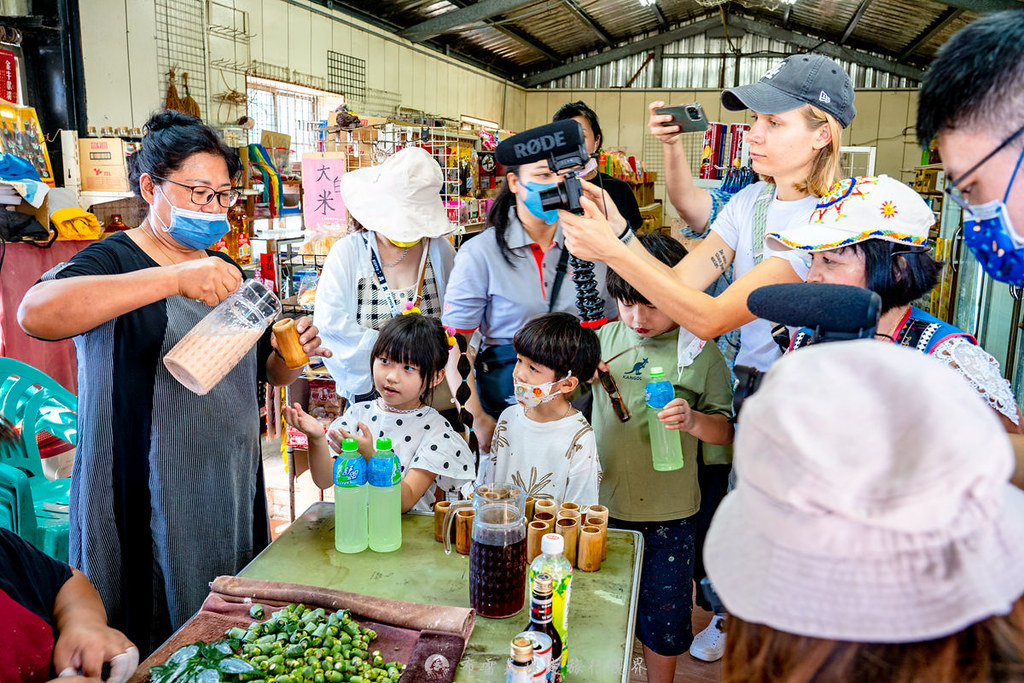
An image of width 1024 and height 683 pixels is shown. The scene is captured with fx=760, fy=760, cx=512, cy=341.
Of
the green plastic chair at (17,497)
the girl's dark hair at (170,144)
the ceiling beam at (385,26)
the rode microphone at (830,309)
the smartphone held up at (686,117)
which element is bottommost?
the green plastic chair at (17,497)

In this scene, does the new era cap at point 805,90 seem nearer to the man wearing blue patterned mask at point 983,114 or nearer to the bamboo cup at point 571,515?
the man wearing blue patterned mask at point 983,114

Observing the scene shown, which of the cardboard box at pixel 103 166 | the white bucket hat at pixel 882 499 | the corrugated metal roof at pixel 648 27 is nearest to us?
the white bucket hat at pixel 882 499

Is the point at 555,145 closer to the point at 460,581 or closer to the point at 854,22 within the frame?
the point at 460,581

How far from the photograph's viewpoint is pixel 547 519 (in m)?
1.72

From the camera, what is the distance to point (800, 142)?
186cm

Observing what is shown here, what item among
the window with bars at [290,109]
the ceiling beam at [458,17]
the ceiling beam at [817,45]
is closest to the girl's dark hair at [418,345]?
the window with bars at [290,109]

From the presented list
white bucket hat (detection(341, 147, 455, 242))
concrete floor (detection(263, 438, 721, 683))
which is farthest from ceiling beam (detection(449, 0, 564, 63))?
white bucket hat (detection(341, 147, 455, 242))

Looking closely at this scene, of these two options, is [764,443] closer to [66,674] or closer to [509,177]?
[66,674]

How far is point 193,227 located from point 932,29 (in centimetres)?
1258

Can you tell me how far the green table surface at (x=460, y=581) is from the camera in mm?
1362

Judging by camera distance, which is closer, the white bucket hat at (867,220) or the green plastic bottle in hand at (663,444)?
the white bucket hat at (867,220)

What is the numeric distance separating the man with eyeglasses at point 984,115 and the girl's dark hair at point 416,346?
141 cm

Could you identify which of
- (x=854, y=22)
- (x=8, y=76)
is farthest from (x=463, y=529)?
(x=854, y=22)

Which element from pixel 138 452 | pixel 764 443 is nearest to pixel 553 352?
pixel 138 452
